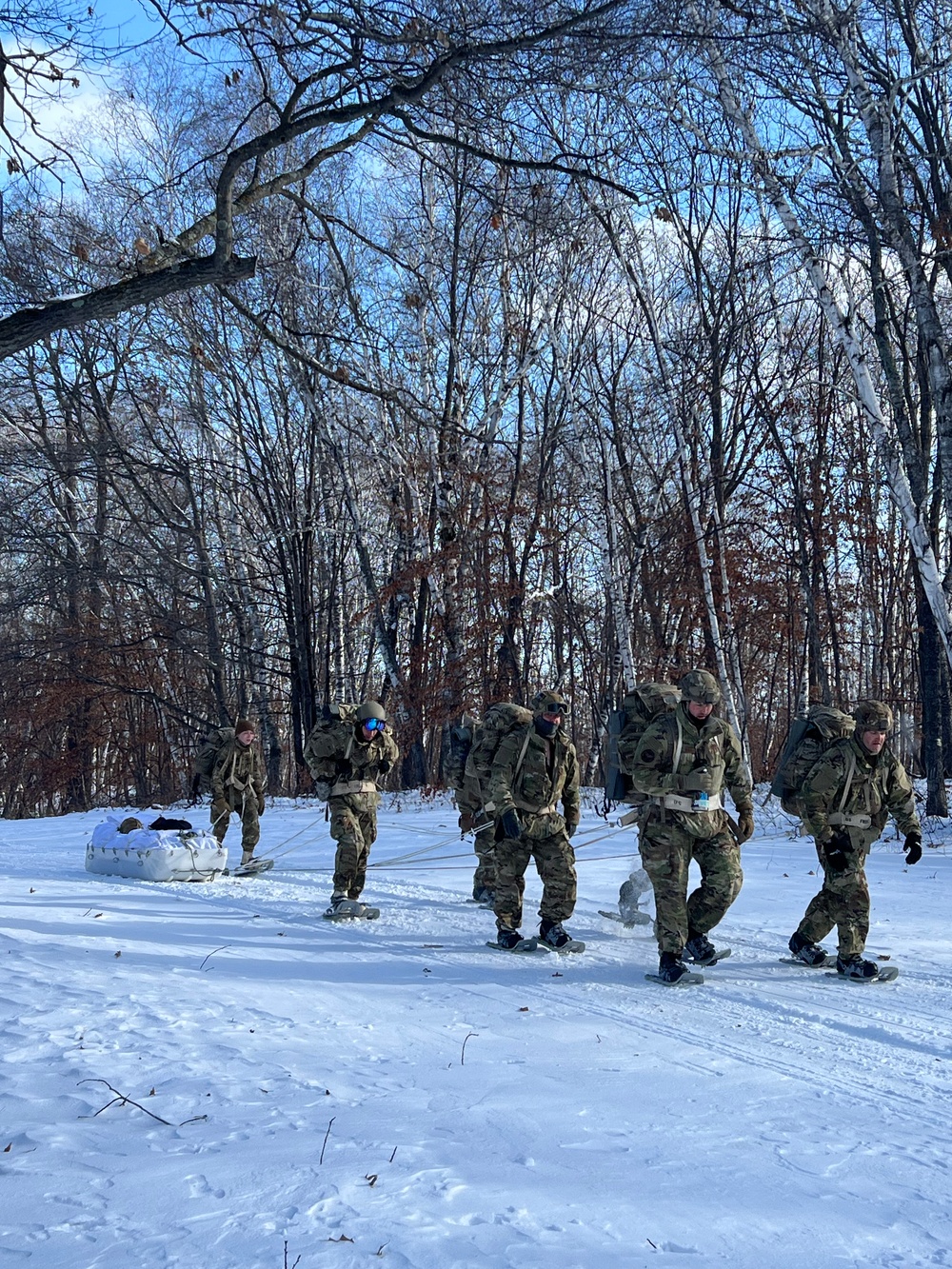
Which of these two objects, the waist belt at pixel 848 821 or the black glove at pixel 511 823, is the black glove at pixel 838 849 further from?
the black glove at pixel 511 823

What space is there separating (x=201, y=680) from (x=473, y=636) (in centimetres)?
1267

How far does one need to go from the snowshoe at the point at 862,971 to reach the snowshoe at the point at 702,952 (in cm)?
78

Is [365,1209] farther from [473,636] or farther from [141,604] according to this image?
[141,604]

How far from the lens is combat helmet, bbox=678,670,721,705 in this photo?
6898 millimetres

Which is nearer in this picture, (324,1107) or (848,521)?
(324,1107)

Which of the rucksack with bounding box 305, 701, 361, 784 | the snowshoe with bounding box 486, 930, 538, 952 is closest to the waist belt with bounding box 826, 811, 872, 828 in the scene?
the snowshoe with bounding box 486, 930, 538, 952

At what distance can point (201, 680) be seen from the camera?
99.7 feet

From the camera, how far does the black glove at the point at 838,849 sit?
6.97 meters

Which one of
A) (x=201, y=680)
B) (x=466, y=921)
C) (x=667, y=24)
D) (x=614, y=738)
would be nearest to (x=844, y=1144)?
(x=614, y=738)

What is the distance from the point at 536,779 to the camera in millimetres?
7793

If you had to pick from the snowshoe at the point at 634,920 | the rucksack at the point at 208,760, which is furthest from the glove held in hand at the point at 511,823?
the rucksack at the point at 208,760

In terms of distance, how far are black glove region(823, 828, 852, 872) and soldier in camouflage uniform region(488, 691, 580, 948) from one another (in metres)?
1.85

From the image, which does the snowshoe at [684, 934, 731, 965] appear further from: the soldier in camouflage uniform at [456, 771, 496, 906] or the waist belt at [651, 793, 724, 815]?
the soldier in camouflage uniform at [456, 771, 496, 906]

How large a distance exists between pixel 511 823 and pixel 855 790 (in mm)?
2417
